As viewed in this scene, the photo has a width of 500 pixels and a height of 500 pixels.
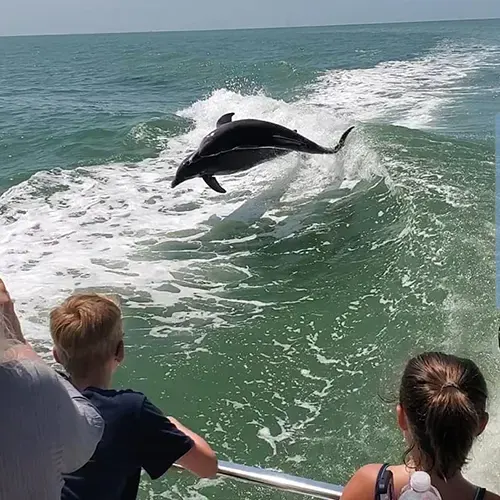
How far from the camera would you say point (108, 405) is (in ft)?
5.87

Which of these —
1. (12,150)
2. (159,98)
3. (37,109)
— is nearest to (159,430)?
(12,150)

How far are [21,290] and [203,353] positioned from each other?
6.99ft

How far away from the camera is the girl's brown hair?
171cm

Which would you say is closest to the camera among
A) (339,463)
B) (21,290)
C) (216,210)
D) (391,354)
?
(339,463)

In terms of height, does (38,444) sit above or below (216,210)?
above

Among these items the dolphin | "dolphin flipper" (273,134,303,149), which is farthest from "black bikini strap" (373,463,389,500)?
"dolphin flipper" (273,134,303,149)

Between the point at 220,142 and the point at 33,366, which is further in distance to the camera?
the point at 220,142

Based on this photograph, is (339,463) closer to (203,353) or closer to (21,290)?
(203,353)

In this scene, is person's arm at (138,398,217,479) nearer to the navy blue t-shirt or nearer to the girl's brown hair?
the navy blue t-shirt

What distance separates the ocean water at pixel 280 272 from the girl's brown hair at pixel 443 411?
78 cm

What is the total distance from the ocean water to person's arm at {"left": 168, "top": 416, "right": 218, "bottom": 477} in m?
0.88

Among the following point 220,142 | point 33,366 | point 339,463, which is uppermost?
point 33,366

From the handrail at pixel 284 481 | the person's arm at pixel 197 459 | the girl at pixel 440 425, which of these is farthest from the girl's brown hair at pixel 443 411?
the person's arm at pixel 197 459

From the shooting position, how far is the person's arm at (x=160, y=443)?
181 cm
